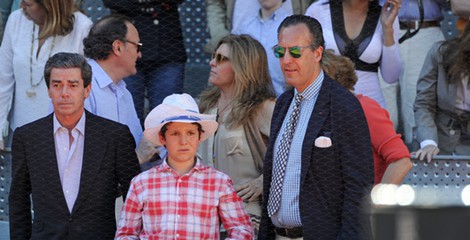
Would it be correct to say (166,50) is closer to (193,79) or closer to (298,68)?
(193,79)

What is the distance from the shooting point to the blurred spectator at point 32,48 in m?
5.55

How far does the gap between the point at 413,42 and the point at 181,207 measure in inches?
117

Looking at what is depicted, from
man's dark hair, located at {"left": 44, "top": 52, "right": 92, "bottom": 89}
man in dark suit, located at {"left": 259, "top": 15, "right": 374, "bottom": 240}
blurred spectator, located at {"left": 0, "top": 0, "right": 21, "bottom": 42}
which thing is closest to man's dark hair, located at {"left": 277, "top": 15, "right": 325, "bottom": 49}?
man in dark suit, located at {"left": 259, "top": 15, "right": 374, "bottom": 240}

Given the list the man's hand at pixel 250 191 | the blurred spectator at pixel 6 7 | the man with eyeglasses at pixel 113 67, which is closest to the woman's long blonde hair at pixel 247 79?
the man's hand at pixel 250 191

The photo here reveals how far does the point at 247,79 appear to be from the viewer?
5.00 m

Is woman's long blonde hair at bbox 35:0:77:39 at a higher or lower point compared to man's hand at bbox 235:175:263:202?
higher

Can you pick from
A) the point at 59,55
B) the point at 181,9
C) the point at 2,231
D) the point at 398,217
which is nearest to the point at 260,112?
the point at 59,55

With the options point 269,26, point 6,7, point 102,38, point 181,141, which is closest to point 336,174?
point 181,141

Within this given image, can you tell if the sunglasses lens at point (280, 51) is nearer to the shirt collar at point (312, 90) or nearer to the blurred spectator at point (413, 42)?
the shirt collar at point (312, 90)

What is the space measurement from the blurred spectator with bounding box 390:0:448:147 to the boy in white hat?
8.00ft

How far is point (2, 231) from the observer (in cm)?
543

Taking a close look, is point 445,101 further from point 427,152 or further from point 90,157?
point 90,157

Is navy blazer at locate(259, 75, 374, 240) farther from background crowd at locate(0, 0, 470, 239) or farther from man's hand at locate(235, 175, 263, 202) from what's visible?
man's hand at locate(235, 175, 263, 202)

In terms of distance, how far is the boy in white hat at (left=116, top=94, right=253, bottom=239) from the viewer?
405 cm
